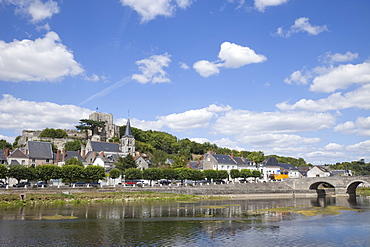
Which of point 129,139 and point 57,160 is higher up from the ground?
point 129,139

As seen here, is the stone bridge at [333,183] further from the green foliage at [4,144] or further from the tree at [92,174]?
the green foliage at [4,144]

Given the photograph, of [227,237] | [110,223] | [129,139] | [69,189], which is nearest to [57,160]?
[129,139]

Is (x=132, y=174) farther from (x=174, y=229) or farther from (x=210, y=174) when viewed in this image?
(x=174, y=229)

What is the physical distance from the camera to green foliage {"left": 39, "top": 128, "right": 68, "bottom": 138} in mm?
126812

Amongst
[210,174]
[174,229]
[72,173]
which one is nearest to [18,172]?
[72,173]

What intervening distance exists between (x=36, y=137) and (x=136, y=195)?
7920 centimetres

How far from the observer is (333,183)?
82.2 metres

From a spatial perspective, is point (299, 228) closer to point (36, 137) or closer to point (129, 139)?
point (129, 139)

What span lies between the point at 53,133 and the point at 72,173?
69.4 m

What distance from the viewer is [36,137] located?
12319 centimetres

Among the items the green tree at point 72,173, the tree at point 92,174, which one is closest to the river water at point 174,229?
the green tree at point 72,173

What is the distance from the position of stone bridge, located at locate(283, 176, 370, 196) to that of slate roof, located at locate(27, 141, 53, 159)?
6386 centimetres

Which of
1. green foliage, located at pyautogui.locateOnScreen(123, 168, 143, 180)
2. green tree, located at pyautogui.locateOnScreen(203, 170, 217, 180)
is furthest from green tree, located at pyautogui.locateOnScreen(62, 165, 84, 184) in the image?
Result: green tree, located at pyautogui.locateOnScreen(203, 170, 217, 180)

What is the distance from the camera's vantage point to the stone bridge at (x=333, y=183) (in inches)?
3155
